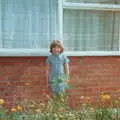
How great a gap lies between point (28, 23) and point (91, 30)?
3.77ft

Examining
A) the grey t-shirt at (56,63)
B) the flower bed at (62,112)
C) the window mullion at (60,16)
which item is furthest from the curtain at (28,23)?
the flower bed at (62,112)

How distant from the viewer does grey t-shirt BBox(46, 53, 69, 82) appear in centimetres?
618

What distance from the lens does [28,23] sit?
6633 mm

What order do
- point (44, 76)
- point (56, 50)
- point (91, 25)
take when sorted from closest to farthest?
point (56, 50), point (44, 76), point (91, 25)

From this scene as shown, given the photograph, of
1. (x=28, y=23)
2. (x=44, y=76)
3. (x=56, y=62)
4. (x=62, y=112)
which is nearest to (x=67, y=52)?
(x=44, y=76)

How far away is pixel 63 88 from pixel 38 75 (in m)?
1.88

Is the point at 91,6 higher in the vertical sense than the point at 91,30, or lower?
higher

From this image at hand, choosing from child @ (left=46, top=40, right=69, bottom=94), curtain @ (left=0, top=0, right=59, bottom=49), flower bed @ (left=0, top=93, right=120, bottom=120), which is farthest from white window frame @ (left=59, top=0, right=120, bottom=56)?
flower bed @ (left=0, top=93, right=120, bottom=120)

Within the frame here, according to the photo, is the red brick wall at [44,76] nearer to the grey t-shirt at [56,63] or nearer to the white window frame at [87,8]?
the white window frame at [87,8]

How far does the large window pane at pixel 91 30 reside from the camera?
699 centimetres

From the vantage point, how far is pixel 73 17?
7.02 metres

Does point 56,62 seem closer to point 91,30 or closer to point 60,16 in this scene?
point 60,16

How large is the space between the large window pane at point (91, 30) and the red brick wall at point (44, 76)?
250mm

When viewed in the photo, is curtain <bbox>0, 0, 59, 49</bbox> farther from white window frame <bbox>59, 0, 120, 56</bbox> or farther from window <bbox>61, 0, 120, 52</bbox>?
window <bbox>61, 0, 120, 52</bbox>
